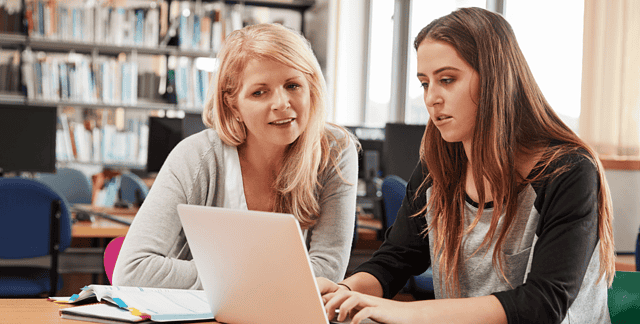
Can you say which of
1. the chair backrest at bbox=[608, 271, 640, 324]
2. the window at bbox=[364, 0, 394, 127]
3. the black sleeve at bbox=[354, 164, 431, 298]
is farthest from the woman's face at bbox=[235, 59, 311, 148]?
the window at bbox=[364, 0, 394, 127]

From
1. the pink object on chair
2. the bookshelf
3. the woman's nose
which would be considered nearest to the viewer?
the woman's nose

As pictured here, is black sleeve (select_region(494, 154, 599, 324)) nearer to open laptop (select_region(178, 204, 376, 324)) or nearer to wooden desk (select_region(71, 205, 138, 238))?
open laptop (select_region(178, 204, 376, 324))

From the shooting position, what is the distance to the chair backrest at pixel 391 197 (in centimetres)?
264

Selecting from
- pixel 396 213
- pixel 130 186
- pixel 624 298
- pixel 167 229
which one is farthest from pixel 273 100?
pixel 130 186

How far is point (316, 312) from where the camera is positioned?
824 millimetres

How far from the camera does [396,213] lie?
266 cm

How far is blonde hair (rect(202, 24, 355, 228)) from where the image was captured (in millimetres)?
1412

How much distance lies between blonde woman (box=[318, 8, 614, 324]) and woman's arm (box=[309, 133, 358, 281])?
17cm

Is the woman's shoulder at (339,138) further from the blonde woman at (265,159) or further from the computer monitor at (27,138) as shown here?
the computer monitor at (27,138)

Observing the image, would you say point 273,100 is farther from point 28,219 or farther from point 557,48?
point 557,48

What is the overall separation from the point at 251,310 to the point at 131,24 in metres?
4.33

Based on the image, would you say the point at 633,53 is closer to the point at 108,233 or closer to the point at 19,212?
the point at 108,233

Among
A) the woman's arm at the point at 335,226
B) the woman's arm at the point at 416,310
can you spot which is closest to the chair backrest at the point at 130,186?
the woman's arm at the point at 335,226

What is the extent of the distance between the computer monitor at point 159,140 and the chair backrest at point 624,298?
268cm
